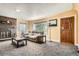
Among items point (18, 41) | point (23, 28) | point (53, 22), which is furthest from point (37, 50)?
point (53, 22)

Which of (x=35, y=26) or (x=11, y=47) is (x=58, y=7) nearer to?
(x=35, y=26)

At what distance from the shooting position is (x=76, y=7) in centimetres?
260

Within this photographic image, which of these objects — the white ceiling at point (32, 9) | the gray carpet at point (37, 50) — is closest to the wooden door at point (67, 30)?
the gray carpet at point (37, 50)

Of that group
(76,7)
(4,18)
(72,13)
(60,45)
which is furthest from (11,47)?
→ (76,7)

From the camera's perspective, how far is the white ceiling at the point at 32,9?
2.31 metres

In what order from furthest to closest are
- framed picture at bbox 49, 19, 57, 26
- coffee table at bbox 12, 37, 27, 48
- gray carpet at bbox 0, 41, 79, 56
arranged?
framed picture at bbox 49, 19, 57, 26, coffee table at bbox 12, 37, 27, 48, gray carpet at bbox 0, 41, 79, 56

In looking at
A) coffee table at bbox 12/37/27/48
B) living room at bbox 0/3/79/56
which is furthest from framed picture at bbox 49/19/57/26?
coffee table at bbox 12/37/27/48

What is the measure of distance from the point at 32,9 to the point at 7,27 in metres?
0.93

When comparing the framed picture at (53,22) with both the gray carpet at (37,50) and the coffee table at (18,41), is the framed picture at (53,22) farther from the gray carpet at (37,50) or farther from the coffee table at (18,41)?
the coffee table at (18,41)

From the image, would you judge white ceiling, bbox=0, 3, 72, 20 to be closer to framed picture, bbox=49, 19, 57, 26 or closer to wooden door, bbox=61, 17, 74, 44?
framed picture, bbox=49, 19, 57, 26

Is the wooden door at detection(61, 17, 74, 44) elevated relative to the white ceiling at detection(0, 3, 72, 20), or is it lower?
lower

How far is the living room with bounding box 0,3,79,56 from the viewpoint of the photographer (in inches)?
91.9

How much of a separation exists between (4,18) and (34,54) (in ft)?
4.32

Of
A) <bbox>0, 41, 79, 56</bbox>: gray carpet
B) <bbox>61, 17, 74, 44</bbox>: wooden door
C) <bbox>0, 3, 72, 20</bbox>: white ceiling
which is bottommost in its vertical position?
<bbox>0, 41, 79, 56</bbox>: gray carpet
